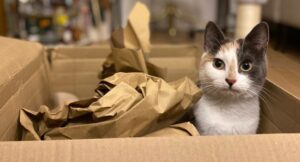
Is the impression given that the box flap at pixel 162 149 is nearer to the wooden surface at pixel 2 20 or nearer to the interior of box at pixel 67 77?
the interior of box at pixel 67 77

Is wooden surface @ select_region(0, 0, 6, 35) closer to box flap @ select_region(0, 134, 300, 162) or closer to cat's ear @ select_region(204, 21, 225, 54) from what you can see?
cat's ear @ select_region(204, 21, 225, 54)

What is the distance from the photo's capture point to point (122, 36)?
109 centimetres

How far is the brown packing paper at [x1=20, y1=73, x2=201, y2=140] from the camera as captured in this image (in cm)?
68

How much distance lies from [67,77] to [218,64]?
1.93 ft

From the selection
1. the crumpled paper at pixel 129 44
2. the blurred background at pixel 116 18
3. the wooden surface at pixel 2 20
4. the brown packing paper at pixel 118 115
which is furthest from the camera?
the wooden surface at pixel 2 20

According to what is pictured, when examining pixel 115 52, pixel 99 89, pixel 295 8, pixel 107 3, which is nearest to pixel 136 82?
pixel 99 89

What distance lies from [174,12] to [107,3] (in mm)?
456

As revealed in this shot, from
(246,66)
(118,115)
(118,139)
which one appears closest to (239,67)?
(246,66)

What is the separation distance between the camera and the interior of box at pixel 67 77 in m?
0.72

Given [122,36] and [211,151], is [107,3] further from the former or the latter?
[211,151]

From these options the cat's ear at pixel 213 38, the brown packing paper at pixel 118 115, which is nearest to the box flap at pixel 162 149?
the brown packing paper at pixel 118 115

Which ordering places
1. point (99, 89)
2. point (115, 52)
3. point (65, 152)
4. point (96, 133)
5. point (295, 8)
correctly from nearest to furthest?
point (65, 152), point (96, 133), point (99, 89), point (115, 52), point (295, 8)

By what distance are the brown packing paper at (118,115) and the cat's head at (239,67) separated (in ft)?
0.31

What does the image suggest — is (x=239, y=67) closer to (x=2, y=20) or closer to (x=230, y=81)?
(x=230, y=81)
